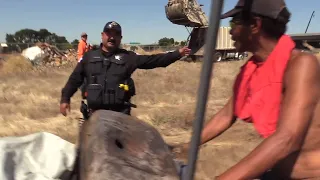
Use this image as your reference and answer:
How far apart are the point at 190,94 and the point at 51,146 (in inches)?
499

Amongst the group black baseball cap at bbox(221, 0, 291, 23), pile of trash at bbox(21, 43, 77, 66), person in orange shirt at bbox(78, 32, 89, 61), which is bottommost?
pile of trash at bbox(21, 43, 77, 66)

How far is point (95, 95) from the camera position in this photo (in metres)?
4.53

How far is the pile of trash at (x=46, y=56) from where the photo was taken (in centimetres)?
2445

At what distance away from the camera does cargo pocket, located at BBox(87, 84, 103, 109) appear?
4.53 m

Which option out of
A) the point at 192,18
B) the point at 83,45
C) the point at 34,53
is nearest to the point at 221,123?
the point at 83,45

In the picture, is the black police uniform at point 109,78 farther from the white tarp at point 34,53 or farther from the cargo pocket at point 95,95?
the white tarp at point 34,53

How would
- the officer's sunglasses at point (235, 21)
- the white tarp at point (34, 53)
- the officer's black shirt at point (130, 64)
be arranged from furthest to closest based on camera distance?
the white tarp at point (34, 53) → the officer's black shirt at point (130, 64) → the officer's sunglasses at point (235, 21)

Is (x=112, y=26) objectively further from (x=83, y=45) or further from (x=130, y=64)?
(x=83, y=45)

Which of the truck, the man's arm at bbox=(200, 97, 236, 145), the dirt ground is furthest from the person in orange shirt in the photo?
the truck

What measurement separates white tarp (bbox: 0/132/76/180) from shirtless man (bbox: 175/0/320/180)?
70 centimetres

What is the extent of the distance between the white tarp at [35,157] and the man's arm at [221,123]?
26.0 inches

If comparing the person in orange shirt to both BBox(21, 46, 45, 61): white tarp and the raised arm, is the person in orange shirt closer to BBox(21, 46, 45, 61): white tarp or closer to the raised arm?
the raised arm

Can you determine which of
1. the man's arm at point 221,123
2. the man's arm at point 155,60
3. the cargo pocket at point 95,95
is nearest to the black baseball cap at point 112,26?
the man's arm at point 155,60

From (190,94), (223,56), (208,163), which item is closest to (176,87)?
(190,94)
